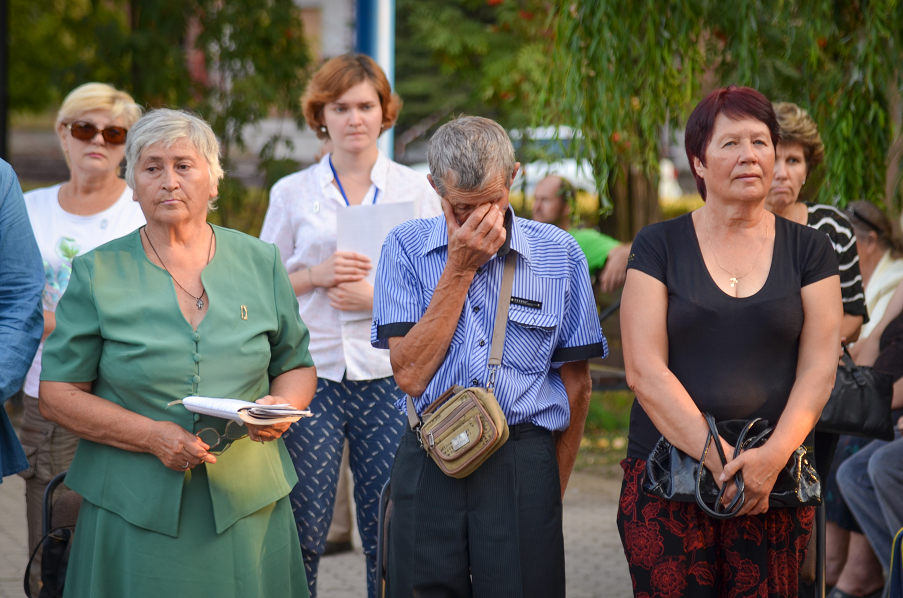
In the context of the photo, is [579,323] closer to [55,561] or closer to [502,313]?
[502,313]

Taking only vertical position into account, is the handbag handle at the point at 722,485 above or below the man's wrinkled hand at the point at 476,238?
below

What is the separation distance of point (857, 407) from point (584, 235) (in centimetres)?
160

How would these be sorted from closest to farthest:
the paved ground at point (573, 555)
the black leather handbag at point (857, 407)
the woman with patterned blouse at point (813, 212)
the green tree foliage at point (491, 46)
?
1. the black leather handbag at point (857, 407)
2. the woman with patterned blouse at point (813, 212)
3. the paved ground at point (573, 555)
4. the green tree foliage at point (491, 46)

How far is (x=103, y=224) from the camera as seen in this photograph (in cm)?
375

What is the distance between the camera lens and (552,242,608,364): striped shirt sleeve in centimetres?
280

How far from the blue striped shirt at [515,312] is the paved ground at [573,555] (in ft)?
8.27

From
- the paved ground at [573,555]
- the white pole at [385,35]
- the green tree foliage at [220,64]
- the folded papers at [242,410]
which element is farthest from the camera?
the green tree foliage at [220,64]

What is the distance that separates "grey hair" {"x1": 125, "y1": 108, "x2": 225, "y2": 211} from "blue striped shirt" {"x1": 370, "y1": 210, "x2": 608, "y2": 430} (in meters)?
0.63

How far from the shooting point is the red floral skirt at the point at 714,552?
275 centimetres

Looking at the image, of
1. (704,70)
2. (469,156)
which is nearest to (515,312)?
(469,156)

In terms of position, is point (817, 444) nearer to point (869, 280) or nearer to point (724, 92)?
point (724, 92)

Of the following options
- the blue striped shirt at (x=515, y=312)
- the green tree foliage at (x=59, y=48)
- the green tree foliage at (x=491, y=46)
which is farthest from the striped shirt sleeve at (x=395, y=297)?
the green tree foliage at (x=59, y=48)

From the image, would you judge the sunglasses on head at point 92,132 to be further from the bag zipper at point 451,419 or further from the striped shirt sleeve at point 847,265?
the striped shirt sleeve at point 847,265


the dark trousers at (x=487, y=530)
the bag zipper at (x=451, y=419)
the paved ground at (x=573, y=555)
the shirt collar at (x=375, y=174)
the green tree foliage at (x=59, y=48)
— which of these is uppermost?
the green tree foliage at (x=59, y=48)
